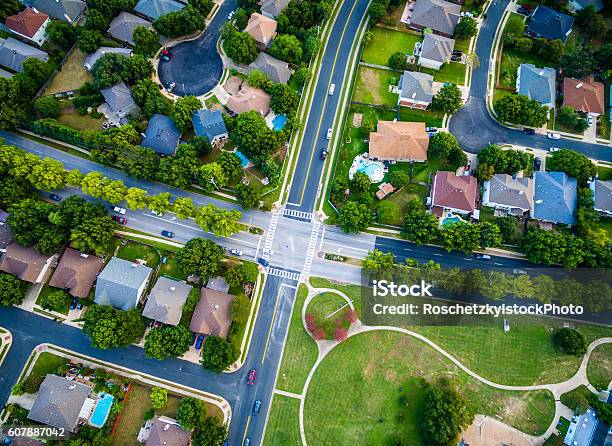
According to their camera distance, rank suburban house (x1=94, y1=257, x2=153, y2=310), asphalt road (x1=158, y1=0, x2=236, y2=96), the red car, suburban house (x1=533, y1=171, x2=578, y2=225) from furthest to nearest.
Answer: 1. asphalt road (x1=158, y1=0, x2=236, y2=96)
2. suburban house (x1=533, y1=171, x2=578, y2=225)
3. suburban house (x1=94, y1=257, x2=153, y2=310)
4. the red car

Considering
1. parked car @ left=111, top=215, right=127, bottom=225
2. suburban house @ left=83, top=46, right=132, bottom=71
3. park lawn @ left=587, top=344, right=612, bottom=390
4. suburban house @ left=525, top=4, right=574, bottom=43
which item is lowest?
park lawn @ left=587, top=344, right=612, bottom=390

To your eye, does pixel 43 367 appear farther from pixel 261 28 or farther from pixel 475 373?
pixel 261 28

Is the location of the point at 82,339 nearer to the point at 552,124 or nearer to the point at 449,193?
the point at 449,193

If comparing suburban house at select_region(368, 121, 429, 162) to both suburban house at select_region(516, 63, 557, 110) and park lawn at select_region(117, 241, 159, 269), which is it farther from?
park lawn at select_region(117, 241, 159, 269)

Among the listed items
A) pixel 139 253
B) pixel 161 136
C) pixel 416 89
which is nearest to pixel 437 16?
pixel 416 89

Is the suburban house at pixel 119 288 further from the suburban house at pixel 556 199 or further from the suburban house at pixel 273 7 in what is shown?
→ the suburban house at pixel 556 199

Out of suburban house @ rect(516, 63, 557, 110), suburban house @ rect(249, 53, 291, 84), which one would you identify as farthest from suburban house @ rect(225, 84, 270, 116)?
suburban house @ rect(516, 63, 557, 110)
